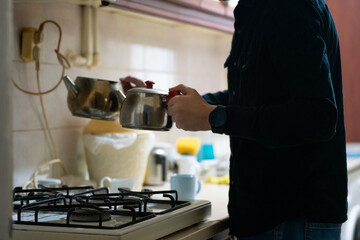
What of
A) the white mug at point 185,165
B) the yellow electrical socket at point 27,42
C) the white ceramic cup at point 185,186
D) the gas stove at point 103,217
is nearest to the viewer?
the gas stove at point 103,217

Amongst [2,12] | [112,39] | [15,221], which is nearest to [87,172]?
[112,39]

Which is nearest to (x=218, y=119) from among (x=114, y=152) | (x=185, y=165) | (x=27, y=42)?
(x=114, y=152)

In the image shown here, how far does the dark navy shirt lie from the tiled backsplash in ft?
1.79

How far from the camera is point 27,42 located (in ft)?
5.24

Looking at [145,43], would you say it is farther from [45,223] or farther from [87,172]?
[45,223]

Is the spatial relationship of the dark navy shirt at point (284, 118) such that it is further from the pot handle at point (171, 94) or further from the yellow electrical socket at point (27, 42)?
the yellow electrical socket at point (27, 42)

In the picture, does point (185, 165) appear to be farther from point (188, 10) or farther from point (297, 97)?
point (297, 97)

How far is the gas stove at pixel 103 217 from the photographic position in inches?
41.1

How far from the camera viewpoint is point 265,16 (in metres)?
1.17

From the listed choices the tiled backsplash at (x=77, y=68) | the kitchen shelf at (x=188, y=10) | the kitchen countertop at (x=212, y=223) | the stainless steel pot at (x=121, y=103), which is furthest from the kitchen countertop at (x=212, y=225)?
the kitchen shelf at (x=188, y=10)

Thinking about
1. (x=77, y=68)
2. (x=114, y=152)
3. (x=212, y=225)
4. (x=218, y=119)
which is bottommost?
(x=212, y=225)

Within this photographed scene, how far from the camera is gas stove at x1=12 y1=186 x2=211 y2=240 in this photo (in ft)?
3.43

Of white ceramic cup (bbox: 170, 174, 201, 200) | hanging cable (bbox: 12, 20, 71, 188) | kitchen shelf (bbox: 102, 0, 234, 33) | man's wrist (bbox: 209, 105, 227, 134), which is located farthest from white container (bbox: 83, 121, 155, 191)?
man's wrist (bbox: 209, 105, 227, 134)

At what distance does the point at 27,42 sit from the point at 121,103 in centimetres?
41
